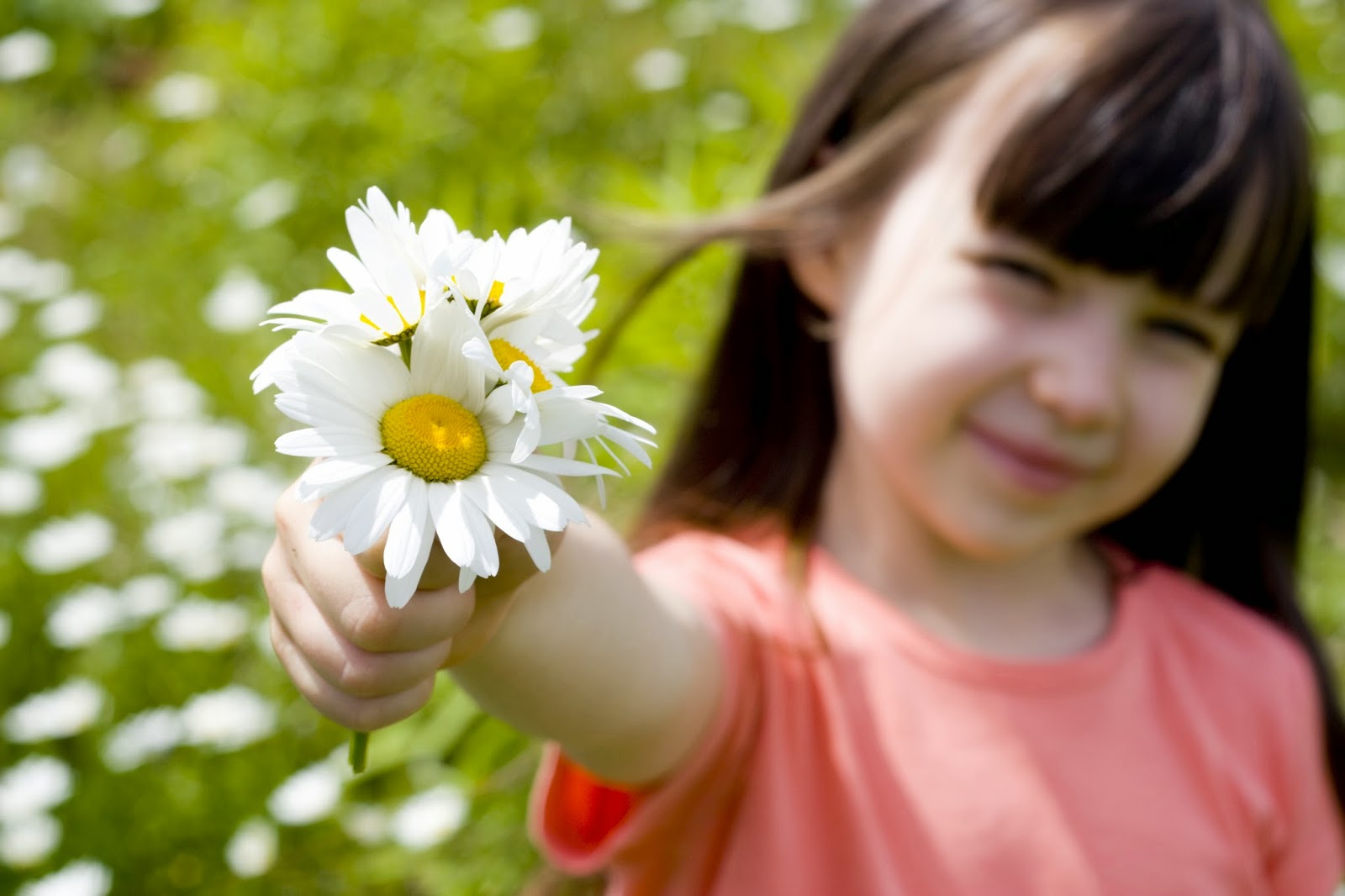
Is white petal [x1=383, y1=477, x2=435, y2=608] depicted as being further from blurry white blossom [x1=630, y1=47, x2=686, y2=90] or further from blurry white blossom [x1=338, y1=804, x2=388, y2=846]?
blurry white blossom [x1=630, y1=47, x2=686, y2=90]

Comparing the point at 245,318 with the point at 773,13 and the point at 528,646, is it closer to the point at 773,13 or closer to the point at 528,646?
the point at 773,13

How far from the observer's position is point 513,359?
0.42m

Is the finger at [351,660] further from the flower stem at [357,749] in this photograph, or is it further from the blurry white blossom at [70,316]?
the blurry white blossom at [70,316]

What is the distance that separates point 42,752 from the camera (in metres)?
1.38

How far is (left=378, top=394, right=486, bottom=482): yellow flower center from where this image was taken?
396 millimetres

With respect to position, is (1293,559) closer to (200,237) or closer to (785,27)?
(785,27)

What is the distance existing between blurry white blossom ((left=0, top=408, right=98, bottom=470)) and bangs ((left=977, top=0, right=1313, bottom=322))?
1291 millimetres

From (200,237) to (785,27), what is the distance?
3.46 ft

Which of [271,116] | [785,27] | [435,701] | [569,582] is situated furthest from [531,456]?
[785,27]

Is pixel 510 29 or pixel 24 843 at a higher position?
pixel 510 29

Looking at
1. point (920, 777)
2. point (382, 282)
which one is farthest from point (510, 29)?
point (382, 282)

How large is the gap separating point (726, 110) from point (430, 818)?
1.22m

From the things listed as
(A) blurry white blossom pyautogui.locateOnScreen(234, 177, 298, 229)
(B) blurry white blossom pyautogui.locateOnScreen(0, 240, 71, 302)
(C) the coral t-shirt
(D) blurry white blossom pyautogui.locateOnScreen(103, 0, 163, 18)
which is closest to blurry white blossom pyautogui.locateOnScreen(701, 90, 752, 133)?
(A) blurry white blossom pyautogui.locateOnScreen(234, 177, 298, 229)

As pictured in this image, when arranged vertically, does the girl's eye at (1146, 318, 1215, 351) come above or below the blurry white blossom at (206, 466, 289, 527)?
above
